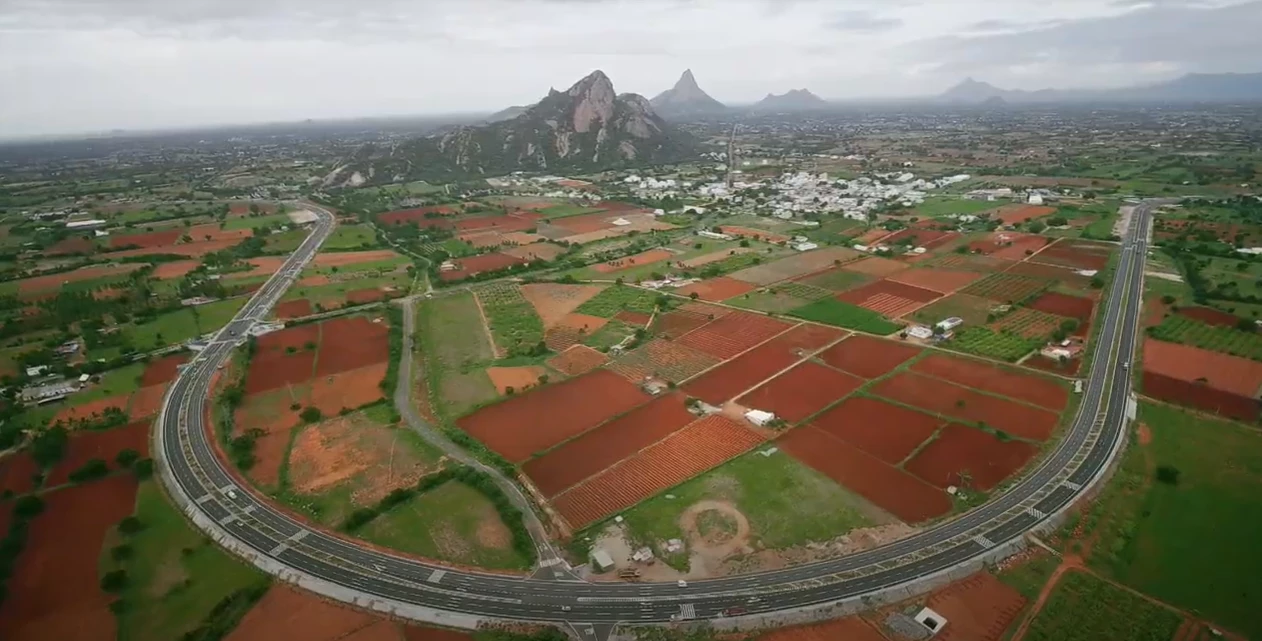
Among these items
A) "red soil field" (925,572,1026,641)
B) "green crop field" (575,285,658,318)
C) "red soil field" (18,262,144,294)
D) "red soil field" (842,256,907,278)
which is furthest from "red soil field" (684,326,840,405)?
"red soil field" (18,262,144,294)

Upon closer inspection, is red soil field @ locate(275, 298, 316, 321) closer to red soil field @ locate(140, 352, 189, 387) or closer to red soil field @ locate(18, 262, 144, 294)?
red soil field @ locate(140, 352, 189, 387)

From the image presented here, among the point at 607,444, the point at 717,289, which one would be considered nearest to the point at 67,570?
the point at 607,444

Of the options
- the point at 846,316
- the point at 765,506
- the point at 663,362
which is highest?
the point at 846,316

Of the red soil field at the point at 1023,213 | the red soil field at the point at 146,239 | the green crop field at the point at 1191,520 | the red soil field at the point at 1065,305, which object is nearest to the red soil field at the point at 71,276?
the red soil field at the point at 146,239

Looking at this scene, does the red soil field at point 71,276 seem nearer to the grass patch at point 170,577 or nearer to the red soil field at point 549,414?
the grass patch at point 170,577

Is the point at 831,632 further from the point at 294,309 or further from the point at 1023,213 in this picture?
the point at 1023,213
